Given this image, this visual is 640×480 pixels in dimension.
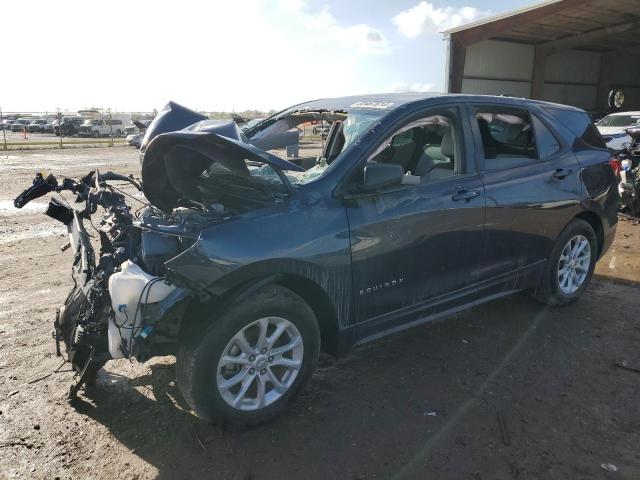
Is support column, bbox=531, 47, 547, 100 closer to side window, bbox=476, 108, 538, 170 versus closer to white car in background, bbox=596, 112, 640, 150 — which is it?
white car in background, bbox=596, 112, 640, 150

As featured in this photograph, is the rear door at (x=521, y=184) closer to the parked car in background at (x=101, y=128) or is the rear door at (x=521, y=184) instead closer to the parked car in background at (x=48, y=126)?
the parked car in background at (x=101, y=128)

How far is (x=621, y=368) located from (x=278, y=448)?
2625 mm

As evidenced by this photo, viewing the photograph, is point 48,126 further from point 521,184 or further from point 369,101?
point 521,184

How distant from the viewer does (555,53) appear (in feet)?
76.5

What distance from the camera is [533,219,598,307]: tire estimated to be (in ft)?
15.2

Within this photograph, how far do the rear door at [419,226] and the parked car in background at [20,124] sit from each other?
53.2 m

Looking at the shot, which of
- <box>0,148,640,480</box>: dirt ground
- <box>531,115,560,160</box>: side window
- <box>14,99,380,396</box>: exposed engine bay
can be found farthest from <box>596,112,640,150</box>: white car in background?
<box>14,99,380,396</box>: exposed engine bay

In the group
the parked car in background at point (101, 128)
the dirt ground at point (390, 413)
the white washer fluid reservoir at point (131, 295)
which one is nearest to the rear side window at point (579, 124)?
the dirt ground at point (390, 413)

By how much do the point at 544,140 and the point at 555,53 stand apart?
2220cm

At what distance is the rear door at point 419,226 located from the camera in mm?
3270

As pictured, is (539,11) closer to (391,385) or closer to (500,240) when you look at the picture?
(500,240)

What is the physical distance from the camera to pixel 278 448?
9.46ft

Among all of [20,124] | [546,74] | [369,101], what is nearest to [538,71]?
[546,74]

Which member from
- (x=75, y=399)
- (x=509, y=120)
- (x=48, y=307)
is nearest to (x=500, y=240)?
(x=509, y=120)
